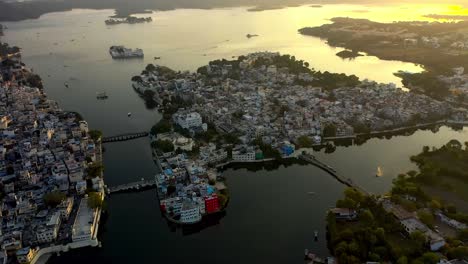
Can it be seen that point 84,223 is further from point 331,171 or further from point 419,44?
point 419,44

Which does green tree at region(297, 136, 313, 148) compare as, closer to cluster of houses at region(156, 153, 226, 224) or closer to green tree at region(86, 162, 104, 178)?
cluster of houses at region(156, 153, 226, 224)

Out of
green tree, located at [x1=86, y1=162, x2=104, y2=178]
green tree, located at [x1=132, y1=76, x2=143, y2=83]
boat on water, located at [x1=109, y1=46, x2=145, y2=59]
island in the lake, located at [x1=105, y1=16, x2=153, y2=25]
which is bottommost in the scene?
green tree, located at [x1=86, y1=162, x2=104, y2=178]

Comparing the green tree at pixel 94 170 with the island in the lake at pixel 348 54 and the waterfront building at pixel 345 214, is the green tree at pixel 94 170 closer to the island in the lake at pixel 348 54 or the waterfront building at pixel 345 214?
the waterfront building at pixel 345 214

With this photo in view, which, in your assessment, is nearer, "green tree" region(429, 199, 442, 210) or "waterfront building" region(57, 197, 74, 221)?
"green tree" region(429, 199, 442, 210)

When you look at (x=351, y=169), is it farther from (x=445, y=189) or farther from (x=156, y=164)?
(x=156, y=164)

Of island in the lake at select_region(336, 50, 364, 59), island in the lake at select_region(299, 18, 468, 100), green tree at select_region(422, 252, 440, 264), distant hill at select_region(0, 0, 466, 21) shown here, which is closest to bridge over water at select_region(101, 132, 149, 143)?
green tree at select_region(422, 252, 440, 264)

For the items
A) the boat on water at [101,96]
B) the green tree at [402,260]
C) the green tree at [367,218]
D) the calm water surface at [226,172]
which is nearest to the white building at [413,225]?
the green tree at [367,218]
